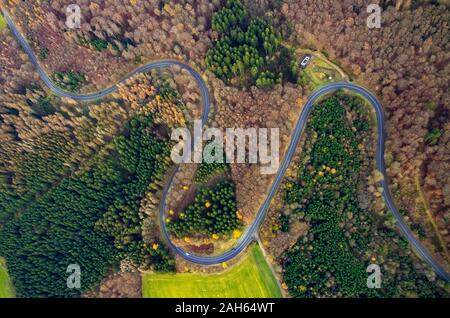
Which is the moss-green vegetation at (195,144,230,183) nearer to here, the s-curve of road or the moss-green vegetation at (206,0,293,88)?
the s-curve of road

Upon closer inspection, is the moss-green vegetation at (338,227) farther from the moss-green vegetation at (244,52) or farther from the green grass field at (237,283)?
the moss-green vegetation at (244,52)

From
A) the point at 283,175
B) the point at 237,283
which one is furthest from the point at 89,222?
the point at 283,175

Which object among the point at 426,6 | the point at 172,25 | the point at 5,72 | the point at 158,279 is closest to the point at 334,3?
the point at 426,6

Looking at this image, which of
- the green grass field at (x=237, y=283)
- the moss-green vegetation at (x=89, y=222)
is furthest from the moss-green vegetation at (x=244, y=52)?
the green grass field at (x=237, y=283)

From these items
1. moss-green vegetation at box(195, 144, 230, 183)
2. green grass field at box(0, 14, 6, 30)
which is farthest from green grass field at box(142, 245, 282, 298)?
green grass field at box(0, 14, 6, 30)

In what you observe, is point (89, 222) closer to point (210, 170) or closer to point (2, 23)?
point (210, 170)

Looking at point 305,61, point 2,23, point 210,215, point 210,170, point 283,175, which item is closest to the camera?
point 210,215

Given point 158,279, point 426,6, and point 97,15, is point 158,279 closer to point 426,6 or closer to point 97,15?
point 97,15
